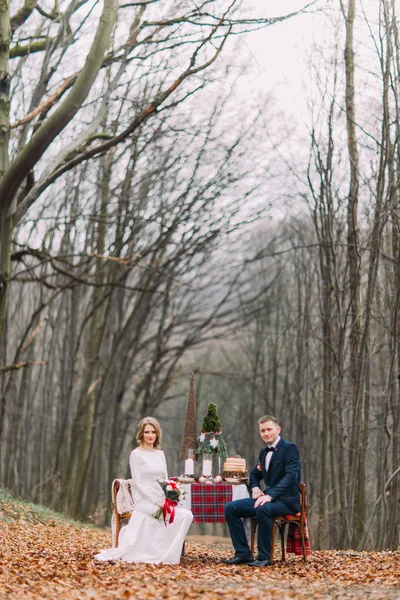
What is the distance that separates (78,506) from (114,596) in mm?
10363

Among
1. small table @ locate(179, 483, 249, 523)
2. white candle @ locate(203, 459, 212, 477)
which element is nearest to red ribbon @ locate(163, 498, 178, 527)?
small table @ locate(179, 483, 249, 523)

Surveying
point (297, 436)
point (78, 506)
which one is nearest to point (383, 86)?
point (78, 506)

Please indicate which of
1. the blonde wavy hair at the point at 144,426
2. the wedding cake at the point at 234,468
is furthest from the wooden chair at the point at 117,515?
the wedding cake at the point at 234,468

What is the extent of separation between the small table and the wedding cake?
0.15m

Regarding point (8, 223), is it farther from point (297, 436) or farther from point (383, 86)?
point (297, 436)

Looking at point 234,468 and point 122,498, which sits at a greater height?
point 234,468

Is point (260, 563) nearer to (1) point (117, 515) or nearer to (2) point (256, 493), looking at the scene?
(2) point (256, 493)

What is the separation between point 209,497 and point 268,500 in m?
0.99

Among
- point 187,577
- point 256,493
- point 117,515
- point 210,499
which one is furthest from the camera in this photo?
point 210,499

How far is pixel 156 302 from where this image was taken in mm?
17375

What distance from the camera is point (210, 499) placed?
7.76 meters

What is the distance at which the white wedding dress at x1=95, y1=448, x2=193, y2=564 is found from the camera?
6.91 meters

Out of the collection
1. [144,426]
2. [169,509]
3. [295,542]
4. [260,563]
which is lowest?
[260,563]

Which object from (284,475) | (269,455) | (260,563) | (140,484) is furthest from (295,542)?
(140,484)
